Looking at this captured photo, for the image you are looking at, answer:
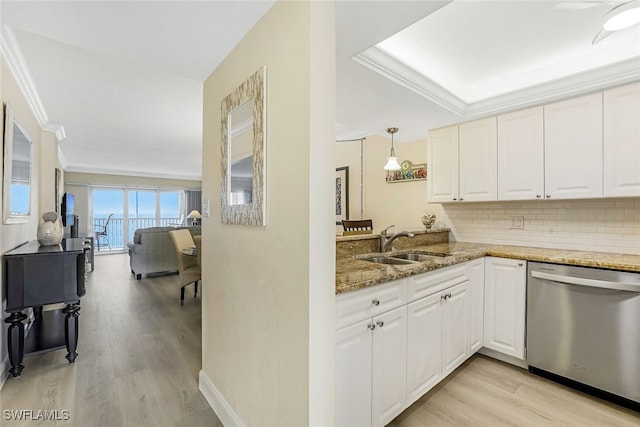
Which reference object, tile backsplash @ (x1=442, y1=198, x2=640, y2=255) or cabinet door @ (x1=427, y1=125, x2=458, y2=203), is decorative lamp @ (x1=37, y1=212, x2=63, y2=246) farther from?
tile backsplash @ (x1=442, y1=198, x2=640, y2=255)

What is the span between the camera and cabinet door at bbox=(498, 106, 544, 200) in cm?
244

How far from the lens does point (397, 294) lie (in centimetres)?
159

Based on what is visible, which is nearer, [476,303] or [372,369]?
[372,369]

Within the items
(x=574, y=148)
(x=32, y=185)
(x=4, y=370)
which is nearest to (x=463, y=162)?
(x=574, y=148)

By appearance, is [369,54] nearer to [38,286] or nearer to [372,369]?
[372,369]

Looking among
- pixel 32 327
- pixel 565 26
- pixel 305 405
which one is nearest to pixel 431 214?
pixel 565 26

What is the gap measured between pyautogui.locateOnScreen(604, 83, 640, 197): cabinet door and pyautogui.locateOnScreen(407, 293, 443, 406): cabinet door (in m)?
1.56

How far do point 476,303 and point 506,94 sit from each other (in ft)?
5.93

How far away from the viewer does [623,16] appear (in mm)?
1449

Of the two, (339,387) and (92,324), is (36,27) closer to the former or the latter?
(339,387)

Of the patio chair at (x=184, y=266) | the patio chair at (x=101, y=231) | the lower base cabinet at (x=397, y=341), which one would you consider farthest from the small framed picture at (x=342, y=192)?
the patio chair at (x=101, y=231)

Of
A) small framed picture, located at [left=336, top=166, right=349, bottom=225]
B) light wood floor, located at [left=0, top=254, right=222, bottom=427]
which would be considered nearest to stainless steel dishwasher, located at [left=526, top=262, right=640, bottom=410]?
light wood floor, located at [left=0, top=254, right=222, bottom=427]

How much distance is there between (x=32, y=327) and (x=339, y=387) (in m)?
3.22

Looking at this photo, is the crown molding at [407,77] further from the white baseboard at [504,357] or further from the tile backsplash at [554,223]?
the white baseboard at [504,357]
